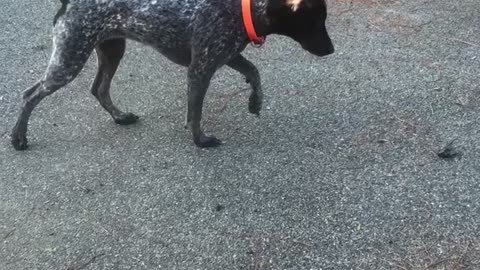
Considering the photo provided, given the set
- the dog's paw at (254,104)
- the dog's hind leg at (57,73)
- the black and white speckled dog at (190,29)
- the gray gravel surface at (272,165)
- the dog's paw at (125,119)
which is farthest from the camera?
the dog's paw at (125,119)

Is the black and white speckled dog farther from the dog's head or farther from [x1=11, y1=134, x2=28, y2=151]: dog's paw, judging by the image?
[x1=11, y1=134, x2=28, y2=151]: dog's paw

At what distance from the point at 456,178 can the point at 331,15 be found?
2.49 m

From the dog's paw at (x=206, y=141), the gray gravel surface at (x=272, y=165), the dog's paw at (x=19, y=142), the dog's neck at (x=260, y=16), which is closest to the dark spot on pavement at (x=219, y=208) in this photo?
the gray gravel surface at (x=272, y=165)

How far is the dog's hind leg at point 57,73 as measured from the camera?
4051 millimetres

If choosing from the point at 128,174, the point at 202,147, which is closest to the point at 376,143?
the point at 202,147

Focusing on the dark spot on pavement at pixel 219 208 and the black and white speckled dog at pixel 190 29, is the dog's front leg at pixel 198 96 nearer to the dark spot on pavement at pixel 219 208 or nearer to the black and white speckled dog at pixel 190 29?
the black and white speckled dog at pixel 190 29

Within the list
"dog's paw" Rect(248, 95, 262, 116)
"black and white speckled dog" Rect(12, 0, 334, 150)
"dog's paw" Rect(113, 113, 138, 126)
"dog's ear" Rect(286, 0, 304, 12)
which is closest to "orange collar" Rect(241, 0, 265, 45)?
"black and white speckled dog" Rect(12, 0, 334, 150)

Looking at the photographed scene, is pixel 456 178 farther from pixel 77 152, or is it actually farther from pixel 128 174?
pixel 77 152

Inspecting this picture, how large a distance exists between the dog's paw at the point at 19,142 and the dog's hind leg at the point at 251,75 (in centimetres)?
144

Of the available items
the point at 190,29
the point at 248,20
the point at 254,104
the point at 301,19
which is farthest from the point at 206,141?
the point at 301,19

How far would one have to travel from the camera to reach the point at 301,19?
3.86 metres

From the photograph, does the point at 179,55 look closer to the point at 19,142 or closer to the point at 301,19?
the point at 301,19

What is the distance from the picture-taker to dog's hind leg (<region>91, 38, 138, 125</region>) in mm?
4488

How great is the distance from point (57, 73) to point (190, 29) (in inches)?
36.0
